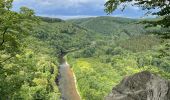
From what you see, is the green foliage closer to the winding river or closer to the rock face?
the rock face

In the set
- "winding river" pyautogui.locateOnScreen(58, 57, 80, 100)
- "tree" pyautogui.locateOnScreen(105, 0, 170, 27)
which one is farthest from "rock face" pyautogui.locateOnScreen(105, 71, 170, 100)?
"winding river" pyautogui.locateOnScreen(58, 57, 80, 100)

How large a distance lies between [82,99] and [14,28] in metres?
121

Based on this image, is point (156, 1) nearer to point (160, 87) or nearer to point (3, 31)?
point (160, 87)

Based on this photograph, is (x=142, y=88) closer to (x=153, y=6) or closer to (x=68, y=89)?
(x=153, y=6)

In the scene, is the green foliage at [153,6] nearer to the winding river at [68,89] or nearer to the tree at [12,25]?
the tree at [12,25]

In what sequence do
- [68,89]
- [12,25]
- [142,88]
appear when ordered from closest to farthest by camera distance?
[142,88], [12,25], [68,89]

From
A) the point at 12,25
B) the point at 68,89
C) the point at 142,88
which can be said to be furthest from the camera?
the point at 68,89

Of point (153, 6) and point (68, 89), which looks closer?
point (153, 6)

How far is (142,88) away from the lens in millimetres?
21219

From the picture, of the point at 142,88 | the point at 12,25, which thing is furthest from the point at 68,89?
the point at 142,88

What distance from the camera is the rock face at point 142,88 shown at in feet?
67.7

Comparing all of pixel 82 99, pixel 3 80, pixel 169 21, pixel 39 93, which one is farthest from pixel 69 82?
pixel 169 21

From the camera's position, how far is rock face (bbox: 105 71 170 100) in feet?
67.7

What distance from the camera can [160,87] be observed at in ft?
68.2
